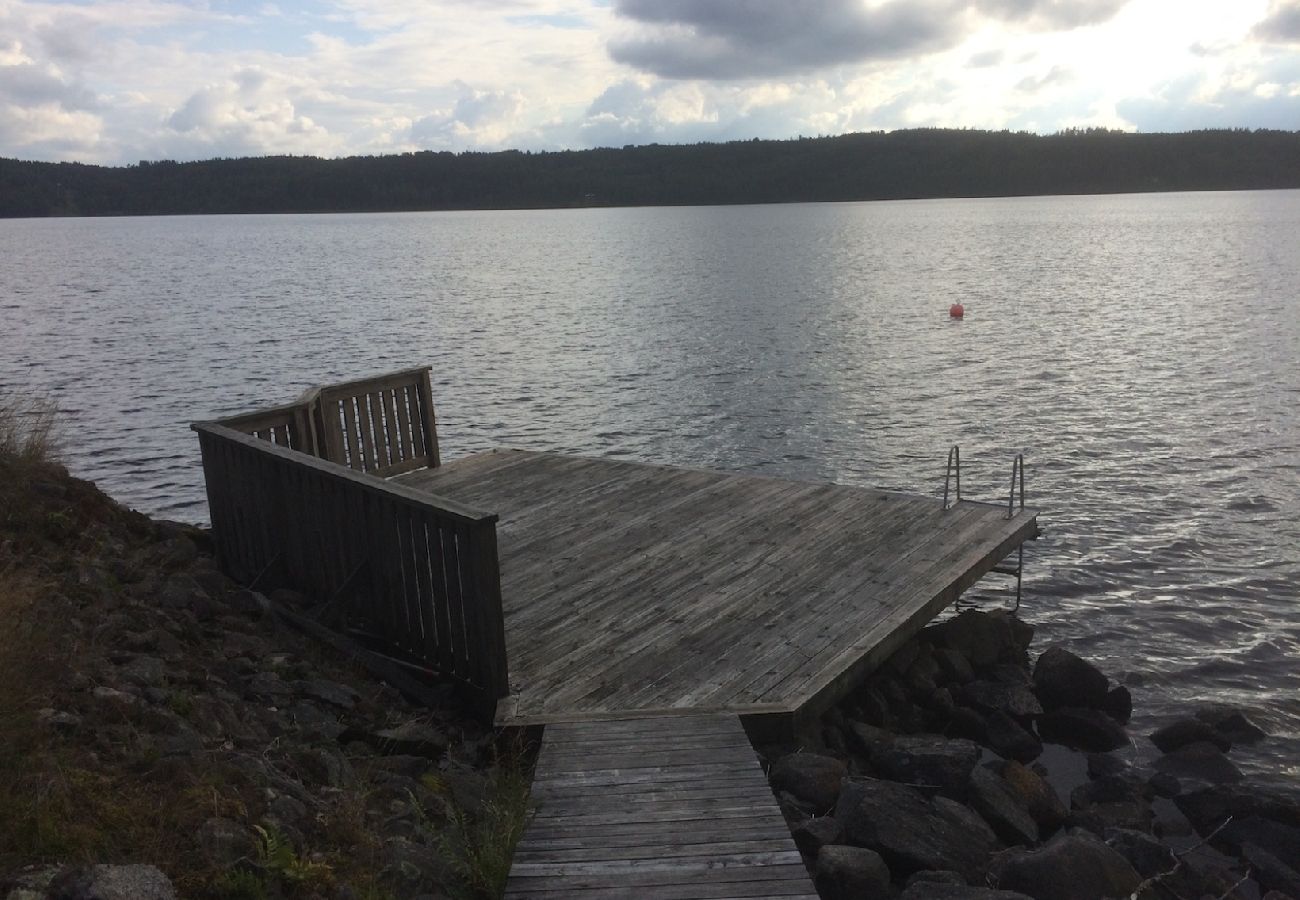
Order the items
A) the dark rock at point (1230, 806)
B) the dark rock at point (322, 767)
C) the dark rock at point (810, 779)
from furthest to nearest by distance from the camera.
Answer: the dark rock at point (1230, 806) < the dark rock at point (810, 779) < the dark rock at point (322, 767)

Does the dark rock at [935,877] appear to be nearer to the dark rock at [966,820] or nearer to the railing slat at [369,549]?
the dark rock at [966,820]

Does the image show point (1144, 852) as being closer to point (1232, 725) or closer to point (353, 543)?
point (1232, 725)

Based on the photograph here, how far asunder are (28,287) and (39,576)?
58110mm

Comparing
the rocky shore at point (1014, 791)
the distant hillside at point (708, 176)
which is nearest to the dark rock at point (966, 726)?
the rocky shore at point (1014, 791)

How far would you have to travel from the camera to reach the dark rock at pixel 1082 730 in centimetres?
873

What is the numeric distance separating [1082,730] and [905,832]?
3856 mm

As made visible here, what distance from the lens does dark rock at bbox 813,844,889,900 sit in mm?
5160

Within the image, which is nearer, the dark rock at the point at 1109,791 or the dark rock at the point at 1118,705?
the dark rock at the point at 1109,791

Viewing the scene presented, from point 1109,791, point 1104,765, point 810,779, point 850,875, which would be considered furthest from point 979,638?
point 850,875

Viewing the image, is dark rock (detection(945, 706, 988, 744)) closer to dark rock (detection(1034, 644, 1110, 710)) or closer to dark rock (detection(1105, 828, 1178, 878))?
dark rock (detection(1034, 644, 1110, 710))

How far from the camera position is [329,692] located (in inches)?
254

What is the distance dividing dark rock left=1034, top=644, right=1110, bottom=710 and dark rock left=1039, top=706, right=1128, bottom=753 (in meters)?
0.15

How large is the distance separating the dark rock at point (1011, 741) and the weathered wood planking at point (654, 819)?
3.34m

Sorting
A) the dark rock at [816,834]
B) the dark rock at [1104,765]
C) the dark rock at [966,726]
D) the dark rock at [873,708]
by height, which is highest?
the dark rock at [816,834]
